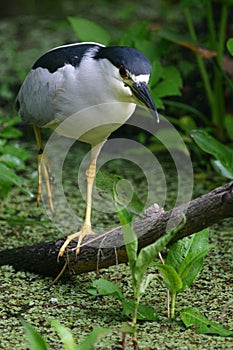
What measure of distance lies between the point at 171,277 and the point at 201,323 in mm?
149

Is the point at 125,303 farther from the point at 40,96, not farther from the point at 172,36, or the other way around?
the point at 172,36

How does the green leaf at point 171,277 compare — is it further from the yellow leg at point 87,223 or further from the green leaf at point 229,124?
the green leaf at point 229,124

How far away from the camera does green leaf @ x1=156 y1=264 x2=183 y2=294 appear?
1.76 meters

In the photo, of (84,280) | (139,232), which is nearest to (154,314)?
(139,232)

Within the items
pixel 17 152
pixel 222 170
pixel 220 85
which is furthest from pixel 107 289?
pixel 220 85

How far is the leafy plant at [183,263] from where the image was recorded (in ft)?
5.89

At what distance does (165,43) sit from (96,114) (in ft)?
3.89

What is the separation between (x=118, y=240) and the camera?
195cm

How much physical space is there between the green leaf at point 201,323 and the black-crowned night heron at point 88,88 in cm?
42

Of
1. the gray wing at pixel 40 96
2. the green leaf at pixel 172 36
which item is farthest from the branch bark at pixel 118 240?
the green leaf at pixel 172 36

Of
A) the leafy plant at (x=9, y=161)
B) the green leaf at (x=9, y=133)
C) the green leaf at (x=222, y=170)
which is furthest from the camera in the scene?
the green leaf at (x=9, y=133)

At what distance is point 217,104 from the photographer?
3311 millimetres

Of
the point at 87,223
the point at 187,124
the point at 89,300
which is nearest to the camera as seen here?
the point at 89,300

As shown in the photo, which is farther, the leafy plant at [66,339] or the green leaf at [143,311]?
the green leaf at [143,311]
